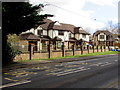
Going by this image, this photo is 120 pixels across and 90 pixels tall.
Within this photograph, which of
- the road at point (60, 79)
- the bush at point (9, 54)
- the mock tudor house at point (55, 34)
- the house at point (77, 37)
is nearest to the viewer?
the road at point (60, 79)

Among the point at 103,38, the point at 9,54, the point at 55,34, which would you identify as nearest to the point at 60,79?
the point at 9,54

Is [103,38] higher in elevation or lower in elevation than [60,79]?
higher

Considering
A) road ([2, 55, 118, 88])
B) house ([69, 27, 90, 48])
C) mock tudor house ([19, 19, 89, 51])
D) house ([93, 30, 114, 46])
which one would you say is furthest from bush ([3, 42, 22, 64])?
house ([93, 30, 114, 46])

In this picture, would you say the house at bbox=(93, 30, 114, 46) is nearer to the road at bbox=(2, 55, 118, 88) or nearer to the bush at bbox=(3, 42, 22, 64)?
the bush at bbox=(3, 42, 22, 64)

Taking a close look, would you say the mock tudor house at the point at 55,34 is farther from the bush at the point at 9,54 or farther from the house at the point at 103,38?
the house at the point at 103,38

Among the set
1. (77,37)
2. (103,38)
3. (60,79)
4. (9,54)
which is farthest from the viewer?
(103,38)

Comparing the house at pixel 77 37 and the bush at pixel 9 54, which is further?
the house at pixel 77 37

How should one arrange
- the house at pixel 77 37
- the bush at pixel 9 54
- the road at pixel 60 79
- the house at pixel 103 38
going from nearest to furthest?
the road at pixel 60 79 < the bush at pixel 9 54 < the house at pixel 77 37 < the house at pixel 103 38

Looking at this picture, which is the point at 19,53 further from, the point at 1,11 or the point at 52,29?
the point at 52,29

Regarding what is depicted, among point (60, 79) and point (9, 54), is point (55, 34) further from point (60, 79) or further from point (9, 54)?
point (60, 79)

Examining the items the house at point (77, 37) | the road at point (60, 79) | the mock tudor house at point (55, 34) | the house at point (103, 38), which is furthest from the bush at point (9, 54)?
the house at point (103, 38)

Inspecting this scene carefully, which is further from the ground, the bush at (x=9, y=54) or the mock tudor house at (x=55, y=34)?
the mock tudor house at (x=55, y=34)

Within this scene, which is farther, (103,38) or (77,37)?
(103,38)

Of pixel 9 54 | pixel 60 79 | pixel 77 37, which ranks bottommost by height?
pixel 60 79
